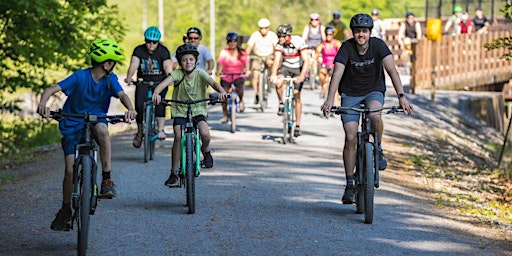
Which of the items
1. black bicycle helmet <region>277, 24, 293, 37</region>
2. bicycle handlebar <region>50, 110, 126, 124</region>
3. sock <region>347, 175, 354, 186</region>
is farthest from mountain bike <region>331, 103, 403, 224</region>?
black bicycle helmet <region>277, 24, 293, 37</region>

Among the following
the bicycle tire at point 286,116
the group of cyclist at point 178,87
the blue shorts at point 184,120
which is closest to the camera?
the group of cyclist at point 178,87

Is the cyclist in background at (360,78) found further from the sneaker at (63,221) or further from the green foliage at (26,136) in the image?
the green foliage at (26,136)

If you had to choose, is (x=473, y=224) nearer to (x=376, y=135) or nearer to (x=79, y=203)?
(x=376, y=135)

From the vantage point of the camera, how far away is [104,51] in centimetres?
984

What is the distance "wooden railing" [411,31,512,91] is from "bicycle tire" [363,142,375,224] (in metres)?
19.9

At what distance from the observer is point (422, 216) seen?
12.5 metres

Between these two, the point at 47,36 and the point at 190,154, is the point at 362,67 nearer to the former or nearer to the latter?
the point at 190,154

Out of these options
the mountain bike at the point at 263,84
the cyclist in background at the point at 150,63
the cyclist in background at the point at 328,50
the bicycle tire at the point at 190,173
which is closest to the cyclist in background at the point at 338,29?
the cyclist in background at the point at 328,50

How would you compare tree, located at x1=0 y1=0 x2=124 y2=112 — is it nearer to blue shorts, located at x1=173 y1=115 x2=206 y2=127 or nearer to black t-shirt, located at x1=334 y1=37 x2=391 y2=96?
blue shorts, located at x1=173 y1=115 x2=206 y2=127

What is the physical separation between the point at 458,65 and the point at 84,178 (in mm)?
25849

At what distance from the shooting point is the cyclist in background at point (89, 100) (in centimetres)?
984

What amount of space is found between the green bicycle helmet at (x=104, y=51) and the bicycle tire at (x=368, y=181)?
8.69 feet

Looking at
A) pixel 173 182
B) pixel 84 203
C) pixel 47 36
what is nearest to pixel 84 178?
pixel 84 203

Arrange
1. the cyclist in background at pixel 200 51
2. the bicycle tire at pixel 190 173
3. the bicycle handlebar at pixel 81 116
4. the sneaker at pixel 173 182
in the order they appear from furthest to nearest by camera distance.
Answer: the cyclist in background at pixel 200 51 → the sneaker at pixel 173 182 → the bicycle tire at pixel 190 173 → the bicycle handlebar at pixel 81 116
